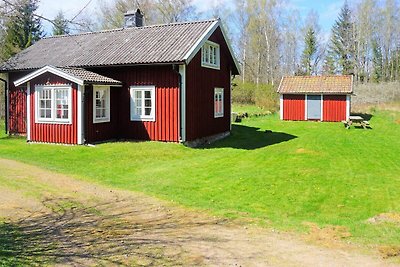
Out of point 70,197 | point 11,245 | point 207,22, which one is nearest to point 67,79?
point 207,22

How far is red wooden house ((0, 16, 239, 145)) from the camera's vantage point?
17.1 m

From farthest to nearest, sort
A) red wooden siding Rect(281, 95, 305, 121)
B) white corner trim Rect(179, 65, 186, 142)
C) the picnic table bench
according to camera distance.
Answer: red wooden siding Rect(281, 95, 305, 121) < the picnic table bench < white corner trim Rect(179, 65, 186, 142)

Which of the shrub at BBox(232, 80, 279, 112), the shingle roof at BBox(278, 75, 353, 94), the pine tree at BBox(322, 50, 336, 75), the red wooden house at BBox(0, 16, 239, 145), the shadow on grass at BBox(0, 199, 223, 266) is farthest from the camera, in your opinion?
the pine tree at BBox(322, 50, 336, 75)

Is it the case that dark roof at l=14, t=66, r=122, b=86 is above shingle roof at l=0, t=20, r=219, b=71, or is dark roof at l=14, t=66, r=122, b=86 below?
below

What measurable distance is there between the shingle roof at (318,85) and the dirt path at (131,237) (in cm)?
2460

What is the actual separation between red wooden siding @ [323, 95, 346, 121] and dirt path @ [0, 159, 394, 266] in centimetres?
2469

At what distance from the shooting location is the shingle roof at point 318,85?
1231 inches

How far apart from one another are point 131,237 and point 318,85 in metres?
27.9

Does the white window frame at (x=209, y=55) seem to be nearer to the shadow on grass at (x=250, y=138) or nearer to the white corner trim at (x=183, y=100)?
the white corner trim at (x=183, y=100)

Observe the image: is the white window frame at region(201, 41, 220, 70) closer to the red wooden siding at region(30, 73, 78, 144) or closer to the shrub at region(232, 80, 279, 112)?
the red wooden siding at region(30, 73, 78, 144)

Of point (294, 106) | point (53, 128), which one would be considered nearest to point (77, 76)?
point (53, 128)

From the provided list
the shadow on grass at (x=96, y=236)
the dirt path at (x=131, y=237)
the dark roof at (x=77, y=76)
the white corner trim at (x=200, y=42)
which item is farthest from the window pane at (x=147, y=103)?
the shadow on grass at (x=96, y=236)

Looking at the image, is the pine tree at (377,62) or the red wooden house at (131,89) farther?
the pine tree at (377,62)

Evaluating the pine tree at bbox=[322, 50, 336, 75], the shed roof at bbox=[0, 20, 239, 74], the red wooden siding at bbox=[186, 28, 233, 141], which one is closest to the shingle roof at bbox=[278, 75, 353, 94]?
the red wooden siding at bbox=[186, 28, 233, 141]
